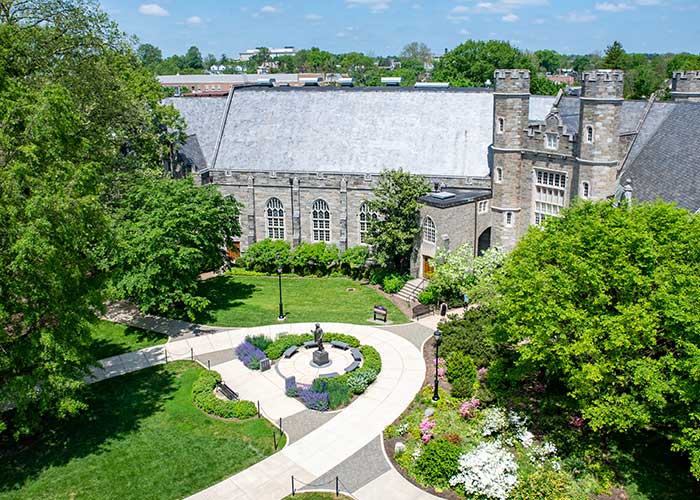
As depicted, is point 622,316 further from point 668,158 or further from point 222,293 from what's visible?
point 222,293

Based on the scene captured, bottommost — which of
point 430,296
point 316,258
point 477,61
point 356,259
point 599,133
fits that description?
point 430,296

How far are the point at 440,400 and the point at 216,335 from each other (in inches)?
574

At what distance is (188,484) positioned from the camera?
21.8 m

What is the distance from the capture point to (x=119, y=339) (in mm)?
34156

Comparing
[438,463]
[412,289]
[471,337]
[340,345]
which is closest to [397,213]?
[412,289]

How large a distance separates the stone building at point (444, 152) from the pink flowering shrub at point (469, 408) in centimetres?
1506

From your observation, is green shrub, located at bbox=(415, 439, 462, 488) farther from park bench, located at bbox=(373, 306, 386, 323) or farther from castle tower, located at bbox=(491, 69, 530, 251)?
castle tower, located at bbox=(491, 69, 530, 251)

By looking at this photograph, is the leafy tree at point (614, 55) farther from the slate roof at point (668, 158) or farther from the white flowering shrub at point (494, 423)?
the white flowering shrub at point (494, 423)

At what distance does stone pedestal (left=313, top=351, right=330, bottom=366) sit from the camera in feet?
99.2

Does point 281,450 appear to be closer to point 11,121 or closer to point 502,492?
point 502,492

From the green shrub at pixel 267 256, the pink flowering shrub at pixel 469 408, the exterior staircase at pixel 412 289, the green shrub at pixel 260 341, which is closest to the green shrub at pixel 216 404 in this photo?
the green shrub at pixel 260 341

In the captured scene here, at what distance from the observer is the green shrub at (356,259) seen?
43.8 metres

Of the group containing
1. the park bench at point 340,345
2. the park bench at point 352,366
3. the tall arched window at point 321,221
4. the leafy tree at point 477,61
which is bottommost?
the park bench at point 352,366

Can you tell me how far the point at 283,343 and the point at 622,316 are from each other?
1836cm
